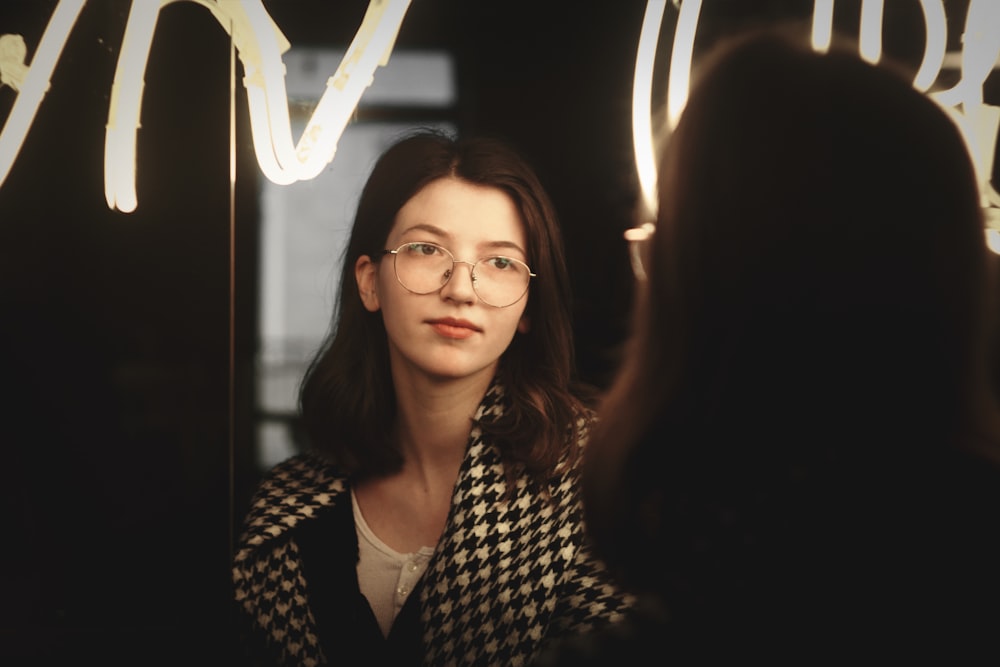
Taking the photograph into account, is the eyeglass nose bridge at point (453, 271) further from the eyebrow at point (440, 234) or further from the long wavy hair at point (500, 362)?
the long wavy hair at point (500, 362)

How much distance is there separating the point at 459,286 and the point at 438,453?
1.41 feet

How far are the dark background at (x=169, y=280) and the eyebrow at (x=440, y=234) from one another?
21 cm

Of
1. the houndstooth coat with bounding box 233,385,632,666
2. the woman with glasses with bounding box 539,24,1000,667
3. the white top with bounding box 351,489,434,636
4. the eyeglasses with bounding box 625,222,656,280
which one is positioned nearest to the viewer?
the woman with glasses with bounding box 539,24,1000,667

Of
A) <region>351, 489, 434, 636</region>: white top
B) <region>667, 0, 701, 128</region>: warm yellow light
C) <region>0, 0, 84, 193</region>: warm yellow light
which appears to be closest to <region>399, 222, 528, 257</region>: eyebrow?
<region>667, 0, 701, 128</region>: warm yellow light

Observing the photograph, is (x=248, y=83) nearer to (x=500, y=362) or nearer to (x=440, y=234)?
(x=440, y=234)

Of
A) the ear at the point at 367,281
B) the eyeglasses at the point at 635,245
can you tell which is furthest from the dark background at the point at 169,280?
the ear at the point at 367,281

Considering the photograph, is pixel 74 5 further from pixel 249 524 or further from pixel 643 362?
pixel 643 362

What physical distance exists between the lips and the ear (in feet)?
0.73

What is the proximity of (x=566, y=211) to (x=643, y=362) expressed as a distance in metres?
0.91

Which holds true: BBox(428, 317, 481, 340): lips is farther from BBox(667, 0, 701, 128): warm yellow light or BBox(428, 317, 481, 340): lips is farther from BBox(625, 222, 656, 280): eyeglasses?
BBox(667, 0, 701, 128): warm yellow light

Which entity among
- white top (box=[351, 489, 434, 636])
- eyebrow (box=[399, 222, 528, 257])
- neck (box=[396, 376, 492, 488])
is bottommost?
white top (box=[351, 489, 434, 636])

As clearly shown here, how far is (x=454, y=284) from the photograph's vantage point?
158 cm

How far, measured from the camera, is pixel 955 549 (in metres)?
0.74

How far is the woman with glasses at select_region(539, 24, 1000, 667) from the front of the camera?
0.75 meters
